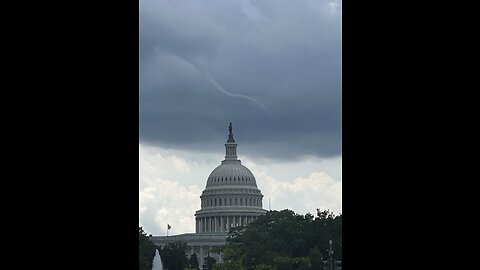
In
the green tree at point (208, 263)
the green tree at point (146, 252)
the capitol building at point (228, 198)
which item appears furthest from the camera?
the capitol building at point (228, 198)

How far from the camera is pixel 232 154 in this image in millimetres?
115562

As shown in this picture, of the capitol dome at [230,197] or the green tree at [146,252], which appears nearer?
the green tree at [146,252]

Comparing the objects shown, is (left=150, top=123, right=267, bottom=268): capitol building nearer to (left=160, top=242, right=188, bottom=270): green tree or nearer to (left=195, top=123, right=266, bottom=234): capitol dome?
(left=195, top=123, right=266, bottom=234): capitol dome

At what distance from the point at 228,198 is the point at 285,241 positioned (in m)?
31.3

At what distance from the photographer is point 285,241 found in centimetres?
8150

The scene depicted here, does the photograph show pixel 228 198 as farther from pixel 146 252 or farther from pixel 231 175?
pixel 146 252

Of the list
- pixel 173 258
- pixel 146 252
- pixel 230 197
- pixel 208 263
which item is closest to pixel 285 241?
pixel 173 258

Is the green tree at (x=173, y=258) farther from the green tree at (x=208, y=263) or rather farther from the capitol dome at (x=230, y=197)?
the capitol dome at (x=230, y=197)

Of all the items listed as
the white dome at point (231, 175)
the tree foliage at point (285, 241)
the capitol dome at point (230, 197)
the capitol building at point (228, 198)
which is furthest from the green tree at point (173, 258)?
the white dome at point (231, 175)

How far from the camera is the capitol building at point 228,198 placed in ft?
368
